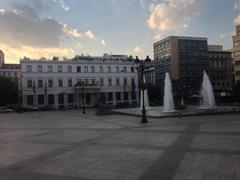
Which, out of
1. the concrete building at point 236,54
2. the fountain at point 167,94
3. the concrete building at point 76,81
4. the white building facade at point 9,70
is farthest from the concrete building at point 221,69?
the white building facade at point 9,70

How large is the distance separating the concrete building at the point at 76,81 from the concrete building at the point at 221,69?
153ft

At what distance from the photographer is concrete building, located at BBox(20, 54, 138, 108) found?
219 feet

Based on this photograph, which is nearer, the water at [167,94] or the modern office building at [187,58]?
the water at [167,94]

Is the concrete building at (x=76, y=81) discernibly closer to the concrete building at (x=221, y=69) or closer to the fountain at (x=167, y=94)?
the fountain at (x=167, y=94)

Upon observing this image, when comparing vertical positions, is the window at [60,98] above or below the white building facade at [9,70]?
below

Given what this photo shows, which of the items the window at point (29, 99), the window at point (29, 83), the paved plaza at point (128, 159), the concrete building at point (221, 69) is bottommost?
the paved plaza at point (128, 159)

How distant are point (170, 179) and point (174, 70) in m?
106

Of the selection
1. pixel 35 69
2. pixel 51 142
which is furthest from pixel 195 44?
pixel 51 142

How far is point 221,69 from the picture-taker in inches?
4355

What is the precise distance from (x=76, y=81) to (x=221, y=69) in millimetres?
68400

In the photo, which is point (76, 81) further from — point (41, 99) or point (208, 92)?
point (208, 92)

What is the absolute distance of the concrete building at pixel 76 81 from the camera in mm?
66875

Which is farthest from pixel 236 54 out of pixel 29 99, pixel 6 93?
pixel 6 93

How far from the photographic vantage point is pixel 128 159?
30.1ft
